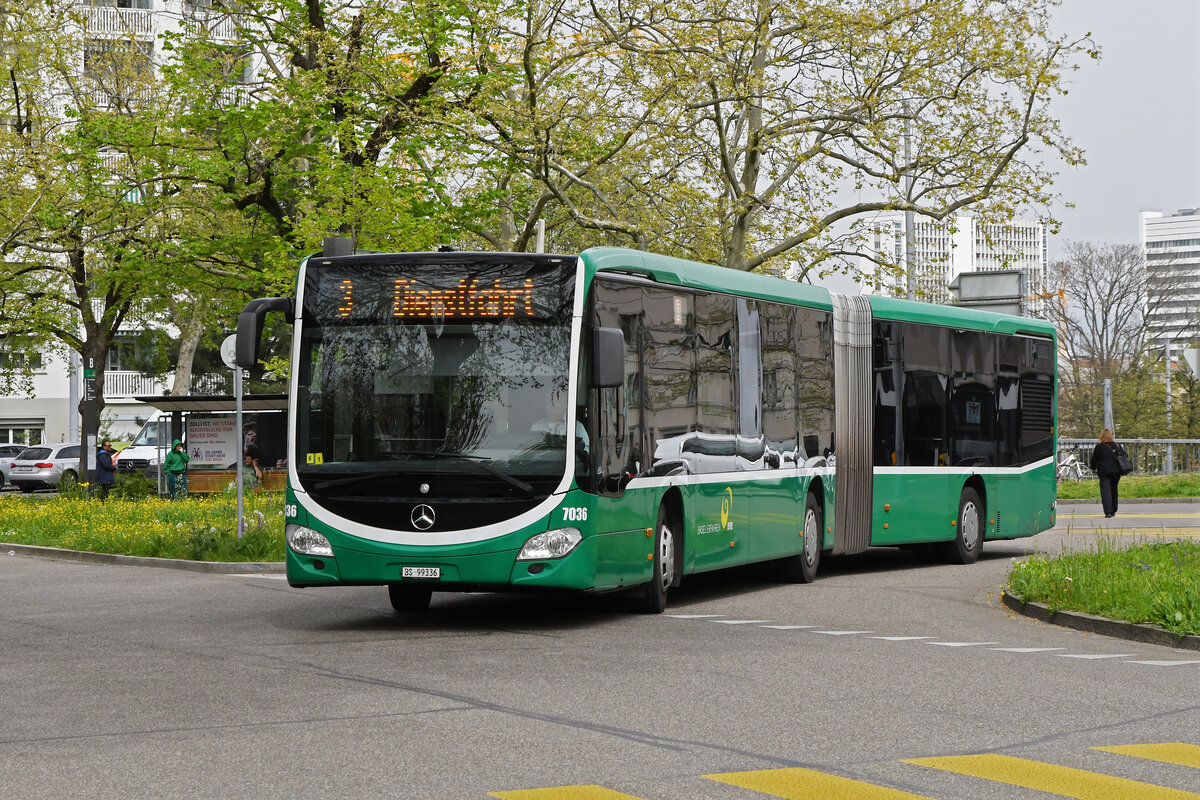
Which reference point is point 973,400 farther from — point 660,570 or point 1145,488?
point 1145,488

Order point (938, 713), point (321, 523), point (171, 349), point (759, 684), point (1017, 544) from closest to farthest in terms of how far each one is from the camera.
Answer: point (938, 713), point (759, 684), point (321, 523), point (1017, 544), point (171, 349)

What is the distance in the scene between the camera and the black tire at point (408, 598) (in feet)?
48.5

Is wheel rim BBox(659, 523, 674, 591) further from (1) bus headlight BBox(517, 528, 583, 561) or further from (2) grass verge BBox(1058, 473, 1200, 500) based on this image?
(2) grass verge BBox(1058, 473, 1200, 500)

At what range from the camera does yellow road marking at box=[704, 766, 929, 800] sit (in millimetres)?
6691

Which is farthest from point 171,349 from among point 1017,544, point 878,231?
point 1017,544

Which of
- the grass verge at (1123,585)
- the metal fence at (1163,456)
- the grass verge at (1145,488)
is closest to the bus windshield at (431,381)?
the grass verge at (1123,585)

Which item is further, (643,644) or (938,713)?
(643,644)

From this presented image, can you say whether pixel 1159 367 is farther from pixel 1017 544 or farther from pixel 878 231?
pixel 1017 544

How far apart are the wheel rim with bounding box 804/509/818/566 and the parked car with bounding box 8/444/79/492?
44.5 meters

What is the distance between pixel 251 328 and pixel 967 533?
11.1 m

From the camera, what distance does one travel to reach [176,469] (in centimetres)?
3884

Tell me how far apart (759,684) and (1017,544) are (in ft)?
55.2

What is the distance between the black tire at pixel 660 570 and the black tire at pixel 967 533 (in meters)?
7.20

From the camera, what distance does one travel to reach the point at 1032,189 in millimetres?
29844
